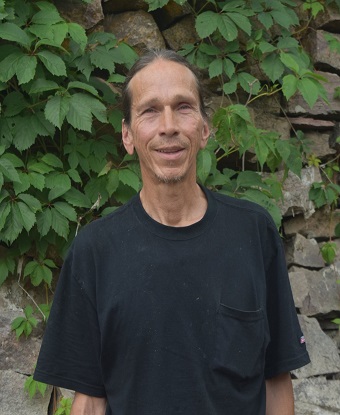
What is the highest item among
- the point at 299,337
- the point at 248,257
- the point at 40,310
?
the point at 248,257

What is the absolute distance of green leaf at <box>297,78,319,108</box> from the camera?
3031mm

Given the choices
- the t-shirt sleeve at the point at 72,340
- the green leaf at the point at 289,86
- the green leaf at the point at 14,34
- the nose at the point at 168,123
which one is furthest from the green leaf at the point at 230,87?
the t-shirt sleeve at the point at 72,340

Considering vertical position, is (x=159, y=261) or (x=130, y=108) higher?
(x=130, y=108)

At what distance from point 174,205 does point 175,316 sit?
263 millimetres

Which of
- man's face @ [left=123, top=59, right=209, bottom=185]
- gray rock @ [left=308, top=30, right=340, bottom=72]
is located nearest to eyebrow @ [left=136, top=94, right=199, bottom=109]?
man's face @ [left=123, top=59, right=209, bottom=185]

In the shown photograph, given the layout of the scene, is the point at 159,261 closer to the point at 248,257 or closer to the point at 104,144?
the point at 248,257

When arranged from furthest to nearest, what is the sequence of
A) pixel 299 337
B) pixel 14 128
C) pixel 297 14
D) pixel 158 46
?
1. pixel 297 14
2. pixel 158 46
3. pixel 14 128
4. pixel 299 337

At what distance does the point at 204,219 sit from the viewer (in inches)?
65.2

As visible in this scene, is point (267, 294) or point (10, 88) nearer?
point (267, 294)

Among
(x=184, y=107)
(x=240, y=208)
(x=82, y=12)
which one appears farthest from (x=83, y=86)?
(x=240, y=208)

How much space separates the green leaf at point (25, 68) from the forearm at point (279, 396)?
5.11ft

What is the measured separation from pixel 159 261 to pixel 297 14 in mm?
2619

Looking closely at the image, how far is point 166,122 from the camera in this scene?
165 centimetres

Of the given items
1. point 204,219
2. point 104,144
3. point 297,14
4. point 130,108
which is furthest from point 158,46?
point 204,219
